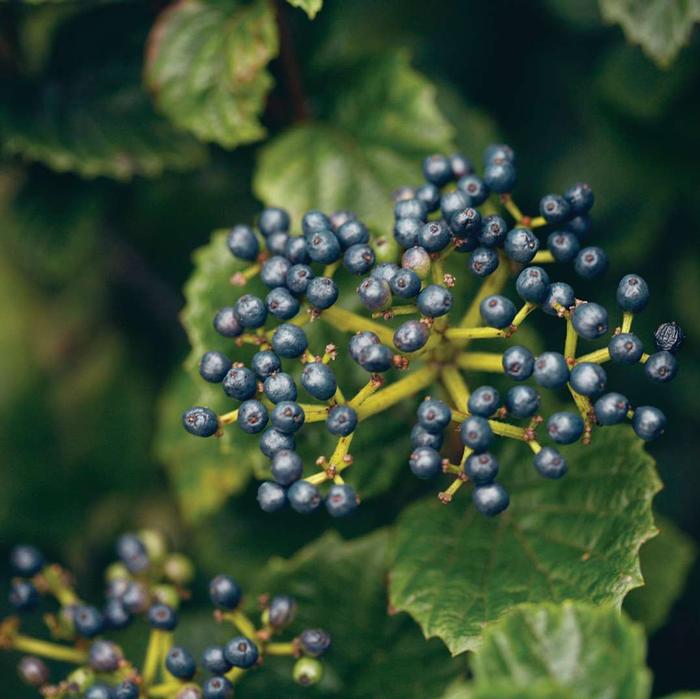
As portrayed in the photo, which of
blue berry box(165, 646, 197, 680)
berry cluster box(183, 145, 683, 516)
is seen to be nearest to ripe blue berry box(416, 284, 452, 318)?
berry cluster box(183, 145, 683, 516)

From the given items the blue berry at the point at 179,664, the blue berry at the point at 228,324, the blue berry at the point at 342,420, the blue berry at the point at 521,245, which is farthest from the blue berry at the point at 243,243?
the blue berry at the point at 179,664

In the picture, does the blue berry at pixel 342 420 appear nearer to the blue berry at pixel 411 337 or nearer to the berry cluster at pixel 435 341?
the berry cluster at pixel 435 341

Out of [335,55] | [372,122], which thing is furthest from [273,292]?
[335,55]

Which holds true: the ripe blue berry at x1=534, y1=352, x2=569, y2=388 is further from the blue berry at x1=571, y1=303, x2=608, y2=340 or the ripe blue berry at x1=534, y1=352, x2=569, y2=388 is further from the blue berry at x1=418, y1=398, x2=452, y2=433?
the blue berry at x1=418, y1=398, x2=452, y2=433

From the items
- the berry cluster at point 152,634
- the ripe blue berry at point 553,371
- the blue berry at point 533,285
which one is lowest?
the berry cluster at point 152,634

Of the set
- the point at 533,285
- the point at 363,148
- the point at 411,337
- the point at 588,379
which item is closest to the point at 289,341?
the point at 411,337

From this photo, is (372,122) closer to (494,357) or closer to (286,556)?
(494,357)
